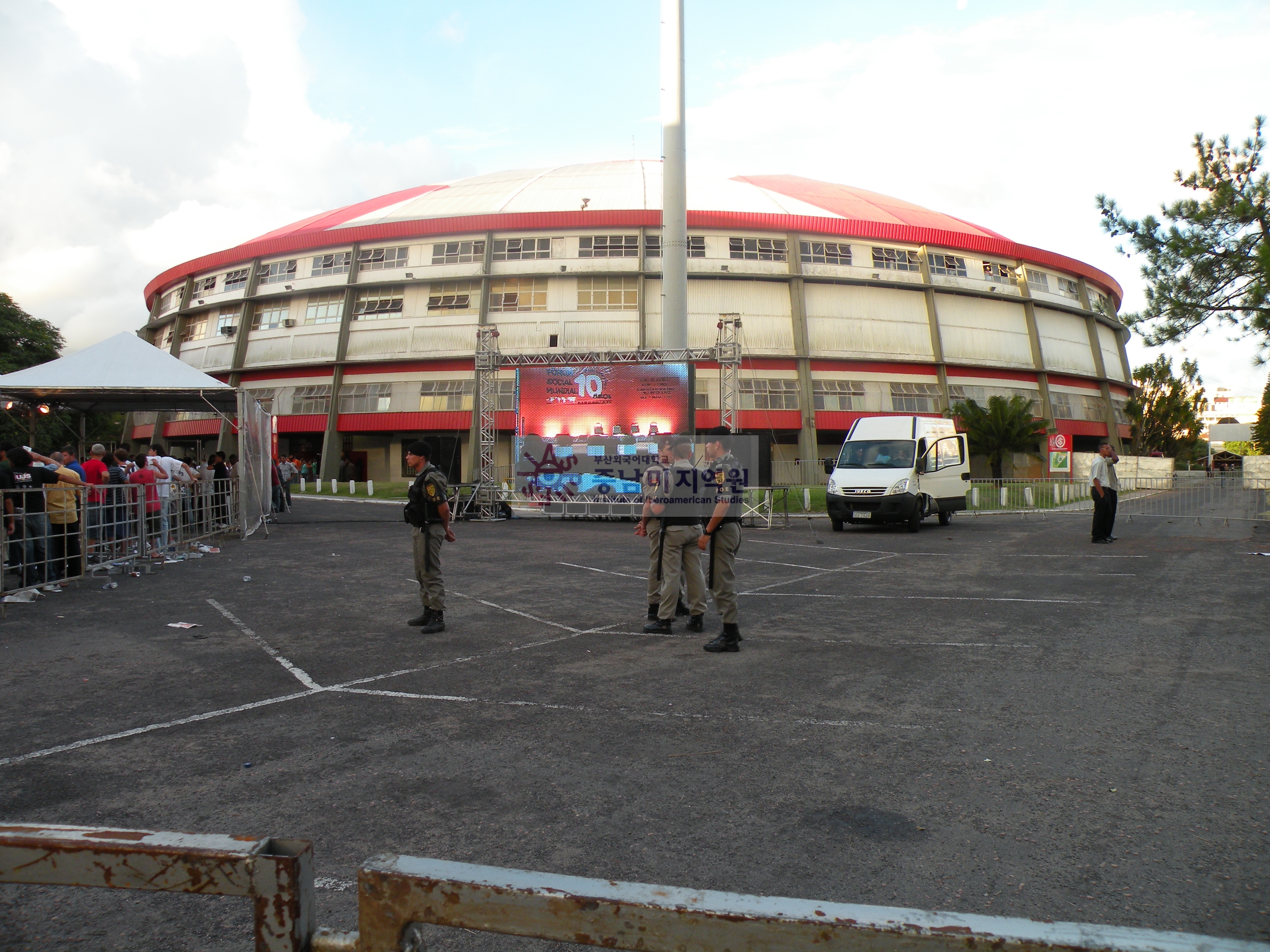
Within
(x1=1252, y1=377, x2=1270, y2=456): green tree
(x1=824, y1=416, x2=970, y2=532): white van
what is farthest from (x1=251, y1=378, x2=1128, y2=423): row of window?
(x1=1252, y1=377, x2=1270, y2=456): green tree

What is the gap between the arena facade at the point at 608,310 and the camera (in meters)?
41.5

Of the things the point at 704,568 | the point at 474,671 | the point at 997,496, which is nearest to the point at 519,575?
the point at 704,568

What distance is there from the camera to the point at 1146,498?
2352 cm

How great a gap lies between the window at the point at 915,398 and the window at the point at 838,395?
1.90 meters

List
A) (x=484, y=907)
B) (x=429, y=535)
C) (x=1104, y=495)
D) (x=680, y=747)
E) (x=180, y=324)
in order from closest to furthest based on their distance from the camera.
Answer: (x=484, y=907) < (x=680, y=747) < (x=429, y=535) < (x=1104, y=495) < (x=180, y=324)

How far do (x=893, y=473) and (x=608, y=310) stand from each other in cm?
2513

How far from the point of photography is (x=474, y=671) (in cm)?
635

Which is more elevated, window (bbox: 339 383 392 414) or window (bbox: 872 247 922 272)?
window (bbox: 872 247 922 272)

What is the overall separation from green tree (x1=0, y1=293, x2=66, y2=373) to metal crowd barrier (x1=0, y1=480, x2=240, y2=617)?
3424 centimetres

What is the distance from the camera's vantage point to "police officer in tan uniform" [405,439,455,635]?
7.97 m

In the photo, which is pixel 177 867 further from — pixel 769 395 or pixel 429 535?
pixel 769 395

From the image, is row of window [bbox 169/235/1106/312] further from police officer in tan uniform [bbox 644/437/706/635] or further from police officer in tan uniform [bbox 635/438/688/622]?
police officer in tan uniform [bbox 644/437/706/635]

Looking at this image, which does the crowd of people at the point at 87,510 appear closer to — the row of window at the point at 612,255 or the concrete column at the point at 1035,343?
the row of window at the point at 612,255

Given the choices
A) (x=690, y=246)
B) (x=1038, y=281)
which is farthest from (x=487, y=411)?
(x=1038, y=281)
